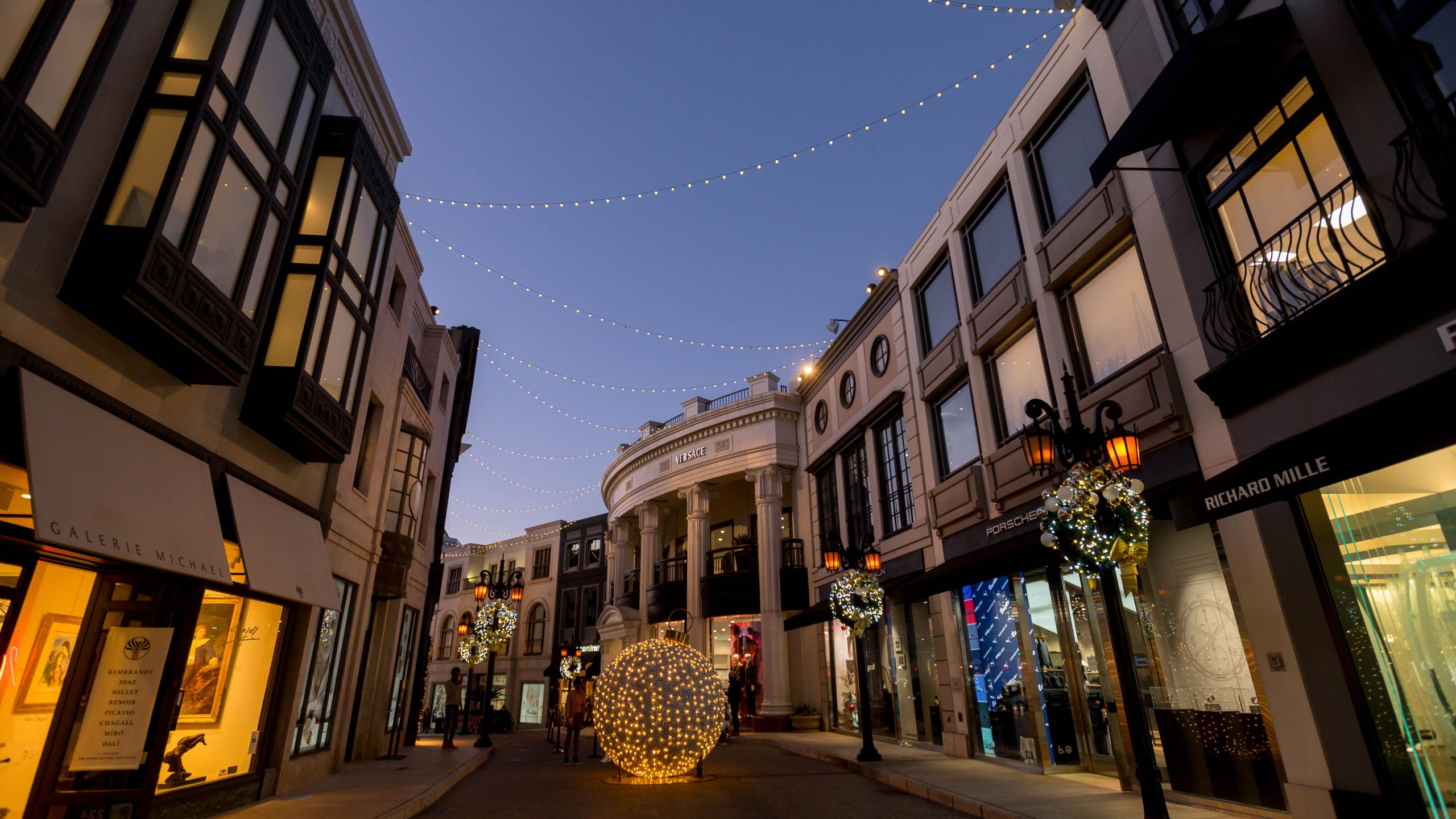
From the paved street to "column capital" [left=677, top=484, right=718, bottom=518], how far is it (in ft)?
44.7

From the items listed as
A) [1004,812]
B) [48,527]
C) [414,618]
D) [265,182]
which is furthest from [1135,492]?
[414,618]

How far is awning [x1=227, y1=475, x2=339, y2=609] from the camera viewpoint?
25.5 feet

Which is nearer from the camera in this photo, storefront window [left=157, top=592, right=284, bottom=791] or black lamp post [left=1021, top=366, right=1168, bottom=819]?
black lamp post [left=1021, top=366, right=1168, bottom=819]

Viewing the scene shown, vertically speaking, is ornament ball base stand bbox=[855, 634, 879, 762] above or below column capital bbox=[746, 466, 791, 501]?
below

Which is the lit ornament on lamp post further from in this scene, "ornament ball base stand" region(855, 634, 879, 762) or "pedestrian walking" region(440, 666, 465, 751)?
"ornament ball base stand" region(855, 634, 879, 762)

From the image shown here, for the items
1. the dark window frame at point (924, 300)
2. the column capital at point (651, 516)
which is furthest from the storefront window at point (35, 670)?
the column capital at point (651, 516)

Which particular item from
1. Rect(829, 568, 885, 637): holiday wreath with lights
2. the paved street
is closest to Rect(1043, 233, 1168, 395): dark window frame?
Rect(829, 568, 885, 637): holiday wreath with lights

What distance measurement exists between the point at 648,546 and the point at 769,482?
776 cm

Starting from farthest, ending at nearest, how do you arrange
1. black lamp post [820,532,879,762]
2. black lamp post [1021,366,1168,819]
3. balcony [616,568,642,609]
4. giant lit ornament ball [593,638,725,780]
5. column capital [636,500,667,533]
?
column capital [636,500,667,533]
balcony [616,568,642,609]
black lamp post [820,532,879,762]
giant lit ornament ball [593,638,725,780]
black lamp post [1021,366,1168,819]

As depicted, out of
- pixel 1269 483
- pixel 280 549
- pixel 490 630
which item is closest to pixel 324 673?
pixel 280 549

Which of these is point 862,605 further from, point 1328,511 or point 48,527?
point 48,527

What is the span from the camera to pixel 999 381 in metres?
13.1

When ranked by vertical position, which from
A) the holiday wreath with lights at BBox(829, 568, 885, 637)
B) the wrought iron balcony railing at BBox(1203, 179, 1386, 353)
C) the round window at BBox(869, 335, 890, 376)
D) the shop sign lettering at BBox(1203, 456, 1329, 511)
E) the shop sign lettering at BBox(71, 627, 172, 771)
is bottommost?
the shop sign lettering at BBox(71, 627, 172, 771)

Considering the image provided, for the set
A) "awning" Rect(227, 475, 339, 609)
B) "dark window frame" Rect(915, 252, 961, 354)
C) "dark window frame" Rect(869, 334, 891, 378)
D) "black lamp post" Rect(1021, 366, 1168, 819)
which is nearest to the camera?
"black lamp post" Rect(1021, 366, 1168, 819)
